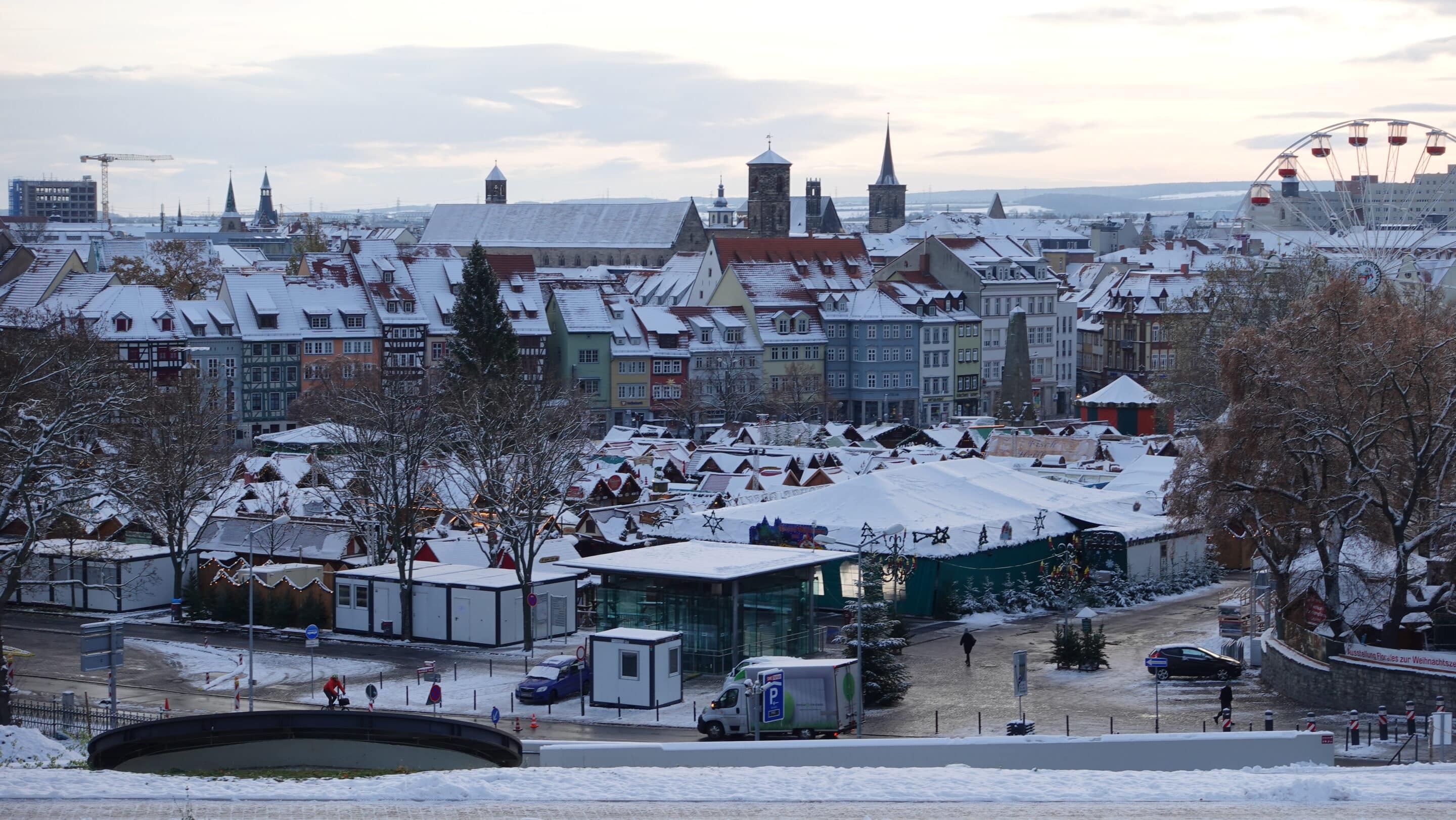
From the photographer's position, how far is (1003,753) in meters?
24.6

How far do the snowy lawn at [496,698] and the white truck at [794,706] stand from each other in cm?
165

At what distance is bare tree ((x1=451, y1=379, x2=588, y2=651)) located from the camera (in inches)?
1592

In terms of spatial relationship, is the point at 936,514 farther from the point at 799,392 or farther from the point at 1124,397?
the point at 799,392

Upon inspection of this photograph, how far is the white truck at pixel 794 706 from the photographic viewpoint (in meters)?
30.4

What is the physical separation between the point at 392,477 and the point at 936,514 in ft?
44.2

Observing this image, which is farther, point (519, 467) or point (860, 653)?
point (519, 467)

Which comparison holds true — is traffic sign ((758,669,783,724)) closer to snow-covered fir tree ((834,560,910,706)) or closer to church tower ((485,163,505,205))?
snow-covered fir tree ((834,560,910,706))

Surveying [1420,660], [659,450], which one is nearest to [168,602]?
[659,450]

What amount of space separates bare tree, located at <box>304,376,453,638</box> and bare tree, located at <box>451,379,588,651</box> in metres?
1.09

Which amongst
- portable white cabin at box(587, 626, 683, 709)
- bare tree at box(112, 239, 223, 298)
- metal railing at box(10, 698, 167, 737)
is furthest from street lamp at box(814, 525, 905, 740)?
bare tree at box(112, 239, 223, 298)

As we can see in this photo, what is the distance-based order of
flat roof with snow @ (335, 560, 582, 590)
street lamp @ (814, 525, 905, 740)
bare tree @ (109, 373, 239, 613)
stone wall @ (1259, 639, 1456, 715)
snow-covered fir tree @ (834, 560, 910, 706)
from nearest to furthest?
street lamp @ (814, 525, 905, 740) < stone wall @ (1259, 639, 1456, 715) < snow-covered fir tree @ (834, 560, 910, 706) < flat roof with snow @ (335, 560, 582, 590) < bare tree @ (109, 373, 239, 613)

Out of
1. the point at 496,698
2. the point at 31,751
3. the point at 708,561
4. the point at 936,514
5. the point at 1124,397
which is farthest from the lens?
the point at 1124,397

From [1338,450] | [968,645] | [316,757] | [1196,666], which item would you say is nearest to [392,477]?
[968,645]

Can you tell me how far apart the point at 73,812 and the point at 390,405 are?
25742 mm
